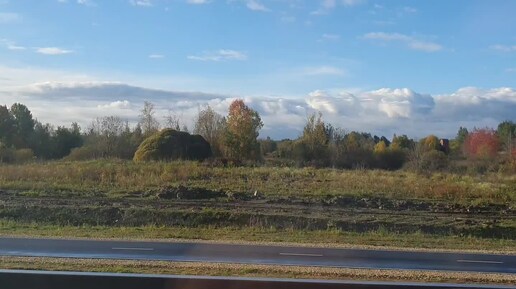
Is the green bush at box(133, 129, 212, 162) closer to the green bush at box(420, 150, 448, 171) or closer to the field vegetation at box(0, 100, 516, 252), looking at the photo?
the field vegetation at box(0, 100, 516, 252)

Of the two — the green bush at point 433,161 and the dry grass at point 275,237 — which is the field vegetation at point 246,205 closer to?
the dry grass at point 275,237

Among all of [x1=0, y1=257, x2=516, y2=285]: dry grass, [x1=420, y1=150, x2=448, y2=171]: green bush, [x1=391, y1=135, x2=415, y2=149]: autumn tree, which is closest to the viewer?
[x1=0, y1=257, x2=516, y2=285]: dry grass

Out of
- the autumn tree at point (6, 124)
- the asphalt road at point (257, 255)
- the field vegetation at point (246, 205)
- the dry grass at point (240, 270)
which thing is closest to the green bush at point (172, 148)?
the field vegetation at point (246, 205)

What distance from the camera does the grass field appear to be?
21.6 m

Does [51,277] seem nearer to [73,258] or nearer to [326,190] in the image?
[73,258]

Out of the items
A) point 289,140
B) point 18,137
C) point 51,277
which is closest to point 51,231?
point 51,277

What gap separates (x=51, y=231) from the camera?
21094mm

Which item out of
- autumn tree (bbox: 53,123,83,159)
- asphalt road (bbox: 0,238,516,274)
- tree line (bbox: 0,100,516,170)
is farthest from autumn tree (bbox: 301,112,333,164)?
asphalt road (bbox: 0,238,516,274)

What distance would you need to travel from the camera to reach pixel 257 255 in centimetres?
1616

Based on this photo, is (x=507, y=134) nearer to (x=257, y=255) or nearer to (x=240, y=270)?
(x=257, y=255)

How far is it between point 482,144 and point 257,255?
242ft

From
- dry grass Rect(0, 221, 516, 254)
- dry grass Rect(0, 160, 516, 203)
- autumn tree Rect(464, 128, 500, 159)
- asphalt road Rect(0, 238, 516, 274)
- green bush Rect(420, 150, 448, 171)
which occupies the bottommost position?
dry grass Rect(0, 221, 516, 254)

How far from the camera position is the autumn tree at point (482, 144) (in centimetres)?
7618

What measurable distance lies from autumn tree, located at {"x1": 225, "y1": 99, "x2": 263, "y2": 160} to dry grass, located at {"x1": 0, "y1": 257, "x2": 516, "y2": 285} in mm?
53717
